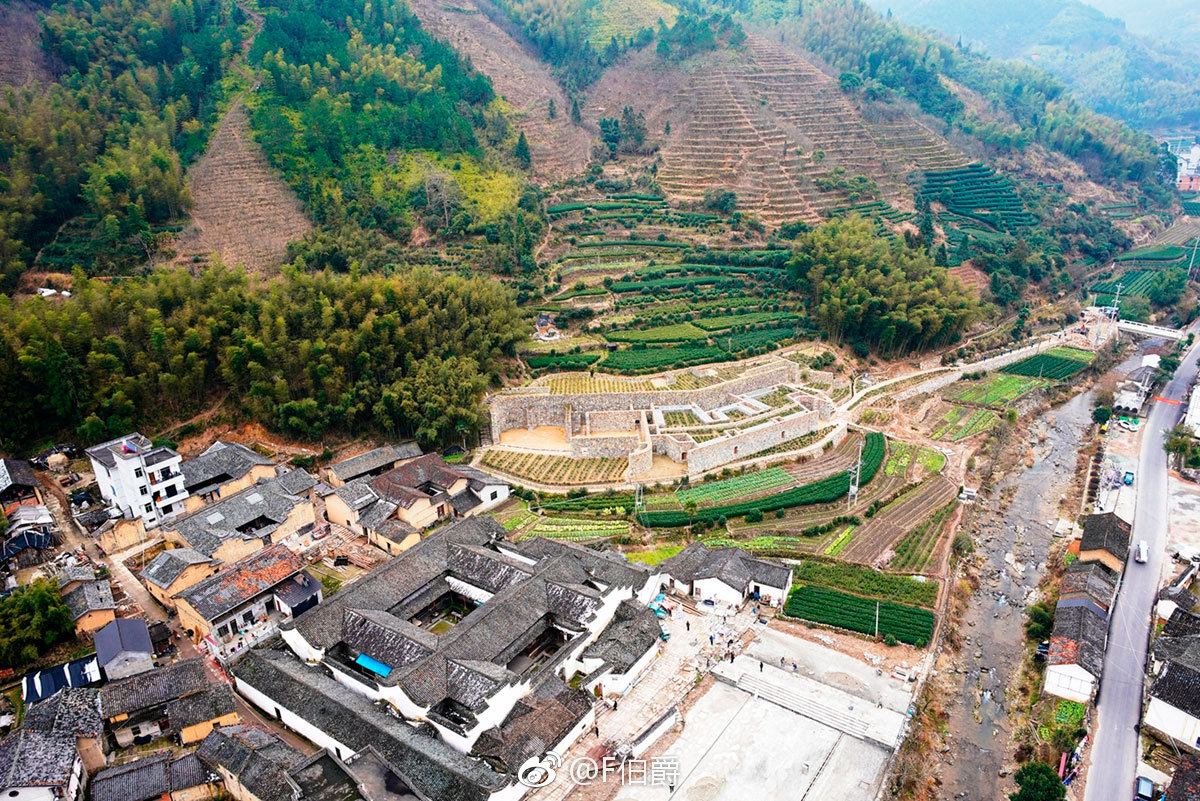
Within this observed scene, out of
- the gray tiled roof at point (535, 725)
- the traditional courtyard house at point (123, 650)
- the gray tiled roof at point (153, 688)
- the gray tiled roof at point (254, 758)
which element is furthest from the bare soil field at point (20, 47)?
the gray tiled roof at point (535, 725)

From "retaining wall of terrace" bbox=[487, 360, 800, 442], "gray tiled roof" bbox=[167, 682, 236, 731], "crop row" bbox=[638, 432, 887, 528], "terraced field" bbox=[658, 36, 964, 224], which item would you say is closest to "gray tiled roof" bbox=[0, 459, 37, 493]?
"gray tiled roof" bbox=[167, 682, 236, 731]

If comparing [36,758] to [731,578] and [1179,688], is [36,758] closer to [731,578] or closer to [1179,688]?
[731,578]

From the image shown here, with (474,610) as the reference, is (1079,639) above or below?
below

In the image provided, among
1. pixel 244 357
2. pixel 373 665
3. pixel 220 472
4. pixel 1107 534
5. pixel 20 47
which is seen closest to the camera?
pixel 373 665

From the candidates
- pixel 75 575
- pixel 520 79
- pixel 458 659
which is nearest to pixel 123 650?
pixel 75 575

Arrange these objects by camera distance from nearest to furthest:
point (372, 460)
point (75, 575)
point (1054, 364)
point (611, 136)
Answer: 1. point (75, 575)
2. point (372, 460)
3. point (1054, 364)
4. point (611, 136)

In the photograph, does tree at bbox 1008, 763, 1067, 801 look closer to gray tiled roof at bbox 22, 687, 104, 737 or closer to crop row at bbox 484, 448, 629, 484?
crop row at bbox 484, 448, 629, 484

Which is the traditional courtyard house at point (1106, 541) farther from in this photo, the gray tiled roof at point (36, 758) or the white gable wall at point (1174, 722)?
the gray tiled roof at point (36, 758)
